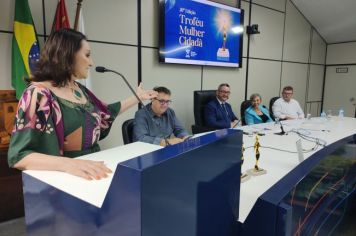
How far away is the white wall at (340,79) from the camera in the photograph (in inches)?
235

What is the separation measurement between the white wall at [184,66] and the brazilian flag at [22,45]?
0.14m

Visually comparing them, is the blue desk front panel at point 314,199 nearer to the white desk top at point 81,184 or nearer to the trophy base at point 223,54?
the white desk top at point 81,184

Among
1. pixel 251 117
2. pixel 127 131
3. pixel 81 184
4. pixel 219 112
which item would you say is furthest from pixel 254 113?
pixel 81 184

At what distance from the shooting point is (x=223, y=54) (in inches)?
162

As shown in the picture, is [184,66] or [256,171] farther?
[184,66]

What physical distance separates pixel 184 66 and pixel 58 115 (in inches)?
115

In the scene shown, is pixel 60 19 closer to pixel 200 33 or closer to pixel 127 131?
pixel 127 131

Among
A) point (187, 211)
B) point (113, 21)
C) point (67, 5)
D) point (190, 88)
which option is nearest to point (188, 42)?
point (190, 88)

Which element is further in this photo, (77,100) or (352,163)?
(352,163)

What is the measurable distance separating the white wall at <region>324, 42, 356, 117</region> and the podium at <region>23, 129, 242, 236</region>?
257 inches

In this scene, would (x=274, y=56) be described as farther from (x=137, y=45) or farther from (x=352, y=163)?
(x=352, y=163)

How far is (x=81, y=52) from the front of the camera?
1.03m

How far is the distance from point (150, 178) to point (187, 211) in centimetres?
16

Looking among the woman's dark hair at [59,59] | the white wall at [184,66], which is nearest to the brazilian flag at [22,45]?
the white wall at [184,66]
